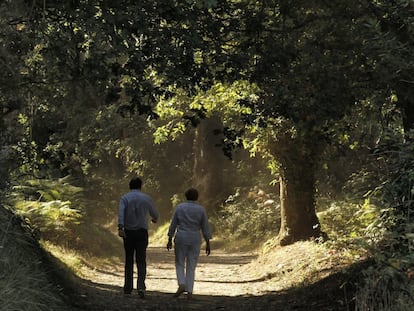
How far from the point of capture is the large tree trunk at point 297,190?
17.0 metres

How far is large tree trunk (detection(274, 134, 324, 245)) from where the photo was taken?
17016 mm

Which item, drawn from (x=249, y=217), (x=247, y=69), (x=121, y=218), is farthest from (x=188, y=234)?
(x=249, y=217)

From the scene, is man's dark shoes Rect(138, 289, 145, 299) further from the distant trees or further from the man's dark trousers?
the distant trees

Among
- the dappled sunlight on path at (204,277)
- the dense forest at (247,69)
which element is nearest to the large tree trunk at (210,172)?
the dappled sunlight on path at (204,277)

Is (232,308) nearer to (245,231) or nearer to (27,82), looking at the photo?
(27,82)

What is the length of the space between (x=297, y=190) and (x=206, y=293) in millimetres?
5406

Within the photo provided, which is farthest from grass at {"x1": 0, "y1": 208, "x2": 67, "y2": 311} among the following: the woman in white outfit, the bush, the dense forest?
the bush

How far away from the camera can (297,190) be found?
57.1 ft

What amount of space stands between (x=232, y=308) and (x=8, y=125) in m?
4.83

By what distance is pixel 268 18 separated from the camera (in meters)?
9.76

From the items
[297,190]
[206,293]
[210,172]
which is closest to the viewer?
[206,293]

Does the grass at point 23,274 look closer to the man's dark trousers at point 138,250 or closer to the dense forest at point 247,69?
the dense forest at point 247,69

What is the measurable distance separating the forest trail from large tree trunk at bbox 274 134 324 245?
1.56 meters

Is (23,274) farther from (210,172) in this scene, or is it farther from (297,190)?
(210,172)
